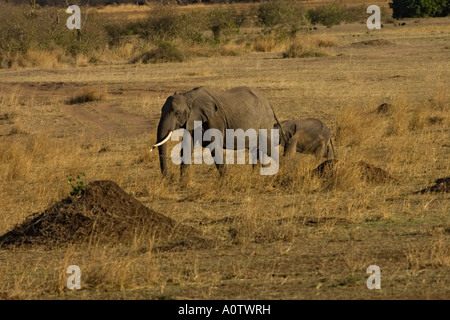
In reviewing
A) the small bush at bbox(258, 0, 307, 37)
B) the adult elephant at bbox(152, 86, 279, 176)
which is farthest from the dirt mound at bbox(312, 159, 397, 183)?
the small bush at bbox(258, 0, 307, 37)

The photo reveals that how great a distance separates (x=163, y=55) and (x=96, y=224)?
2070cm

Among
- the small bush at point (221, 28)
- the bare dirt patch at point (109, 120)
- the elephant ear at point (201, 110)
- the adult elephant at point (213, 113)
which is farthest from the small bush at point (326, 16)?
the elephant ear at point (201, 110)

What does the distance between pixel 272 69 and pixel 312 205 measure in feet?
52.0

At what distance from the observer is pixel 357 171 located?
9.99 meters

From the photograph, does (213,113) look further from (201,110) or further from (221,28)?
(221,28)

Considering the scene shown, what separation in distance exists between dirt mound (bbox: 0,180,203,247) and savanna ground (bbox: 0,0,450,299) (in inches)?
5.2

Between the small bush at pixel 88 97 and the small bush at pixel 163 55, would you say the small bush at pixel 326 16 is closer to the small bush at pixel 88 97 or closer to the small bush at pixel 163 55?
the small bush at pixel 163 55

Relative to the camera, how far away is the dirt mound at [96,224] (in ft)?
24.8

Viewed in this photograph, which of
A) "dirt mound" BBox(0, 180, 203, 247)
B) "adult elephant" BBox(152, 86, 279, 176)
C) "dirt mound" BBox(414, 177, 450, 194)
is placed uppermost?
"adult elephant" BBox(152, 86, 279, 176)

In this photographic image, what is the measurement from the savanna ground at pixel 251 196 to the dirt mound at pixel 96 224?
133mm

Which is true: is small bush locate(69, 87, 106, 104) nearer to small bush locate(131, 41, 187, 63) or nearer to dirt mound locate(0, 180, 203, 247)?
small bush locate(131, 41, 187, 63)

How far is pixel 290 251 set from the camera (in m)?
7.09

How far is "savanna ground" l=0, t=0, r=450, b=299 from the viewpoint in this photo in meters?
6.10

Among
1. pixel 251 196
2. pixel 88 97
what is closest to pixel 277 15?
pixel 88 97
